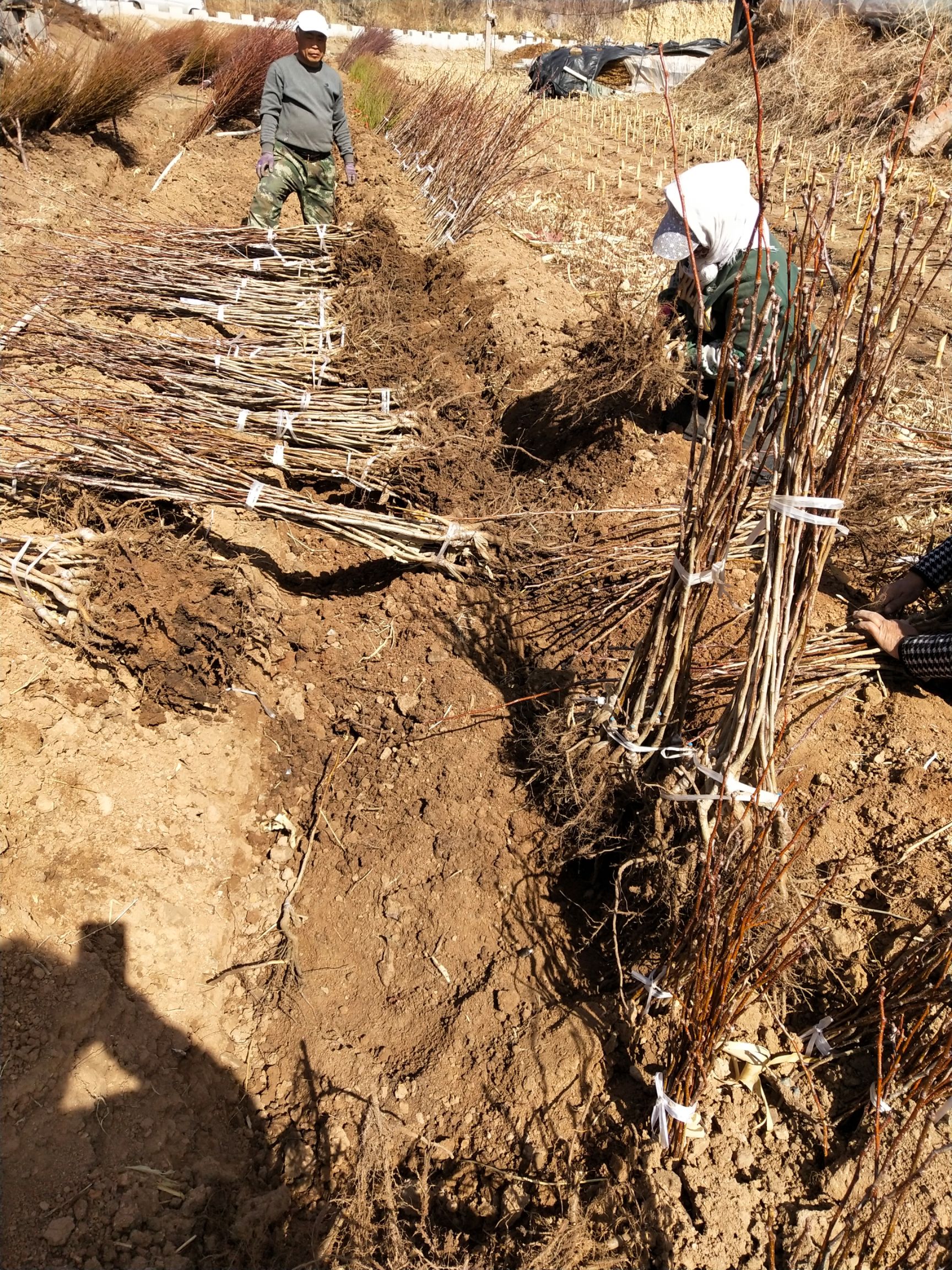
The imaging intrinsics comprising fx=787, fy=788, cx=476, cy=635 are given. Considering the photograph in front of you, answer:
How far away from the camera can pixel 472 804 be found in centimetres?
244

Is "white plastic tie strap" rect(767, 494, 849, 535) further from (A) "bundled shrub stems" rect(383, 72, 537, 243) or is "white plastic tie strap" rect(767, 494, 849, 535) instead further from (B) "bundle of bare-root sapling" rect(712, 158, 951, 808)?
(A) "bundled shrub stems" rect(383, 72, 537, 243)

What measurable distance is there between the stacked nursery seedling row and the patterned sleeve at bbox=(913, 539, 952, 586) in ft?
4.96

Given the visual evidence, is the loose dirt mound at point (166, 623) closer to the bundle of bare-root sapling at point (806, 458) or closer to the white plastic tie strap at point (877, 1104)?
the bundle of bare-root sapling at point (806, 458)

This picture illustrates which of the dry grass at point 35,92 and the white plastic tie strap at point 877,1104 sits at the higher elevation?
the dry grass at point 35,92

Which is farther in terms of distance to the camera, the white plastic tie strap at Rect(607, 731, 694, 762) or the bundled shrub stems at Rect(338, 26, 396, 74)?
the bundled shrub stems at Rect(338, 26, 396, 74)

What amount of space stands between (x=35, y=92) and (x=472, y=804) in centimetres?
735

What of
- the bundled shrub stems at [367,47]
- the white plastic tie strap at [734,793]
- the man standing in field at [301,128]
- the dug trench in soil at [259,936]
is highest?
the bundled shrub stems at [367,47]

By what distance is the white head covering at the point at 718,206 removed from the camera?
3023 millimetres

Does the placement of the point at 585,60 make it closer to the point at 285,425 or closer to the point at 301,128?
the point at 301,128

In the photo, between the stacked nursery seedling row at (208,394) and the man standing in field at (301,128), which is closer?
the stacked nursery seedling row at (208,394)

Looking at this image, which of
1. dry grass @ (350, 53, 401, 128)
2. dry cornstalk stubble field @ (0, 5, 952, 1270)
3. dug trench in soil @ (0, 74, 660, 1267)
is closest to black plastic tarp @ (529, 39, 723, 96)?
dry grass @ (350, 53, 401, 128)

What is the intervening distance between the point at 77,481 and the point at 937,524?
3.43 metres

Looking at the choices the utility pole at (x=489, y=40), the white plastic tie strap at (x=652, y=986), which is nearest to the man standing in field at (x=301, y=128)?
the white plastic tie strap at (x=652, y=986)

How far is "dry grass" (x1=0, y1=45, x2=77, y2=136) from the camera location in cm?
636
